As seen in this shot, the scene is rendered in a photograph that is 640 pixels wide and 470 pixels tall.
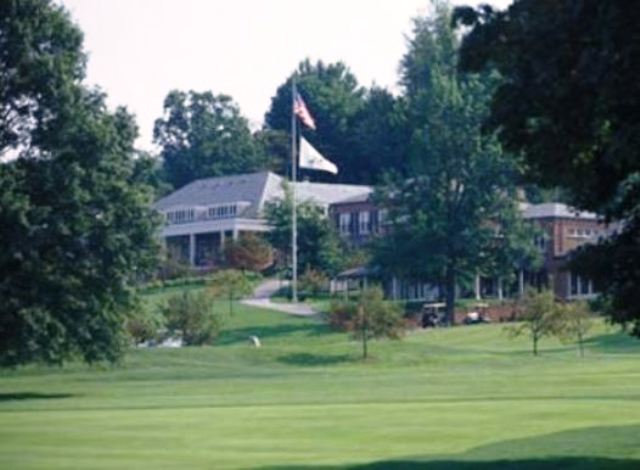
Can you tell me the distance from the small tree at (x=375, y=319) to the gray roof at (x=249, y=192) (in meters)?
53.1

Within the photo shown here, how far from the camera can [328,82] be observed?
18625 centimetres

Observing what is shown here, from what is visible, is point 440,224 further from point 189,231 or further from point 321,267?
point 189,231

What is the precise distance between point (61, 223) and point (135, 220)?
309 cm

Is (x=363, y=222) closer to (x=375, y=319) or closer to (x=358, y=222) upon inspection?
(x=358, y=222)

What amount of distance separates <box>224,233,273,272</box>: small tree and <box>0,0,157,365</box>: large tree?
60825mm

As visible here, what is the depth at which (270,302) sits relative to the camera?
109 meters

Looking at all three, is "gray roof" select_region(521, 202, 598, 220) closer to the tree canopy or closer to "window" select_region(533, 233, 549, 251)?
"window" select_region(533, 233, 549, 251)

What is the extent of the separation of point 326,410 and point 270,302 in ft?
230

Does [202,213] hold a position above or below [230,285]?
above

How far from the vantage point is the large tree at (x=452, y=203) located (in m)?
101

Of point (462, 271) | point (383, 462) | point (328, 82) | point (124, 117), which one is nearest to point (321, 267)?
point (462, 271)

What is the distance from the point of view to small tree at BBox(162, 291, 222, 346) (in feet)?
271

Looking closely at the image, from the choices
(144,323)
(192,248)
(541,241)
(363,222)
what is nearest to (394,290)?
(541,241)

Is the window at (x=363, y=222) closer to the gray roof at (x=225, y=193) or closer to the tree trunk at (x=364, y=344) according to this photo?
the gray roof at (x=225, y=193)
